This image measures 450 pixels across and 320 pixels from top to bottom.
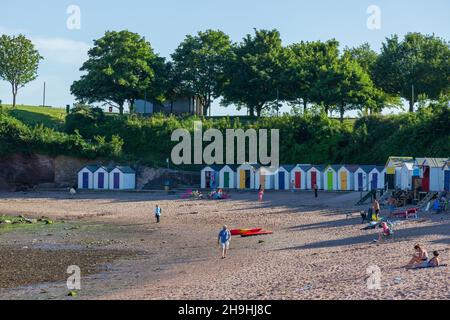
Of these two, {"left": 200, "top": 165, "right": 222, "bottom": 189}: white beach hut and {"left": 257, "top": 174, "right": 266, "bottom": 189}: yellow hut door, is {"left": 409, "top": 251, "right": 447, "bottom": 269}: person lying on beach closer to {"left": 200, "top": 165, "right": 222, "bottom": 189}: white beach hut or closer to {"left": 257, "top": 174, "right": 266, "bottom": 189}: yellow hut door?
{"left": 257, "top": 174, "right": 266, "bottom": 189}: yellow hut door

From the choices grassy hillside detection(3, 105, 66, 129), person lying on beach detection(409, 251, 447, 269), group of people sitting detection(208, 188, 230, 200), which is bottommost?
person lying on beach detection(409, 251, 447, 269)

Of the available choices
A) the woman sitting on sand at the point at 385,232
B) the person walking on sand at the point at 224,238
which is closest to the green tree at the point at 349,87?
the woman sitting on sand at the point at 385,232

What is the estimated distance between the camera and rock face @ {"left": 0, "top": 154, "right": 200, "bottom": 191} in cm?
6725

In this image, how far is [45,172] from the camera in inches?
2751

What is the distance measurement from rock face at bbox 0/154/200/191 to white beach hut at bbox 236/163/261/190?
5.68m

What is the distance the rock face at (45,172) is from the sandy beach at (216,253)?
50.0ft

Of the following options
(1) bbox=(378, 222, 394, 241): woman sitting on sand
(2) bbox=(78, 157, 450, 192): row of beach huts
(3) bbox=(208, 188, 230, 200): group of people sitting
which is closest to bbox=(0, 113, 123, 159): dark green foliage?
(2) bbox=(78, 157, 450, 192): row of beach huts

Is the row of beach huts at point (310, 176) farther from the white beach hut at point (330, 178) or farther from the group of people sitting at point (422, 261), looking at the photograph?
the group of people sitting at point (422, 261)

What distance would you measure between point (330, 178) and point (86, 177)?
78.5ft

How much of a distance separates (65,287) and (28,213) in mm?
27110

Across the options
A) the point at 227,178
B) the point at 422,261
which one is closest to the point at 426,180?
the point at 227,178

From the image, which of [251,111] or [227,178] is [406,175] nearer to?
[227,178]

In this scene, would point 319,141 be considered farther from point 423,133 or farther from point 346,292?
point 346,292
